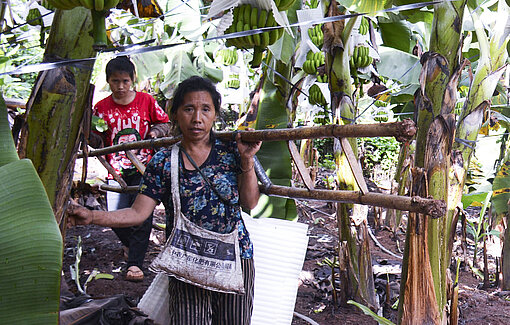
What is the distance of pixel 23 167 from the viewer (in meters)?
0.79

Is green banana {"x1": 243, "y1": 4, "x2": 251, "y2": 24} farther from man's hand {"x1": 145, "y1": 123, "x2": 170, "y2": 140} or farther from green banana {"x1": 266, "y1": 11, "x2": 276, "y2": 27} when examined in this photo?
man's hand {"x1": 145, "y1": 123, "x2": 170, "y2": 140}

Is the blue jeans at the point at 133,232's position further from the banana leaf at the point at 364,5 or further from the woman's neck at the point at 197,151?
the banana leaf at the point at 364,5

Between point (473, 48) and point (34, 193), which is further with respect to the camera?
point (473, 48)

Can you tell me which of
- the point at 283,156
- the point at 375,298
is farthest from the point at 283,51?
the point at 375,298

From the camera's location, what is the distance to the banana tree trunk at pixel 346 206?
271 centimetres

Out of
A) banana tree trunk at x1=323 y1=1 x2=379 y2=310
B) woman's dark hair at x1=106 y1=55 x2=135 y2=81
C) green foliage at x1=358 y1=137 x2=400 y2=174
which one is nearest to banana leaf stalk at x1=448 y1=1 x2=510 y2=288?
banana tree trunk at x1=323 y1=1 x2=379 y2=310

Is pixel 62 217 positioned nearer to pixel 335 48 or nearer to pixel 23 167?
pixel 23 167

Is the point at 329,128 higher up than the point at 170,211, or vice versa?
the point at 329,128

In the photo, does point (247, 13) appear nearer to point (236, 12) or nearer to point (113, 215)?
point (236, 12)

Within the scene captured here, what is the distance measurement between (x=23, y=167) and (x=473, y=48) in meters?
4.04

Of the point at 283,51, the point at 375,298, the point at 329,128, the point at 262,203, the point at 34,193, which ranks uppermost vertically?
the point at 283,51

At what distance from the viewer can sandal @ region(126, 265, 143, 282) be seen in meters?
3.06

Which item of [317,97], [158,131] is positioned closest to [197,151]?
[158,131]

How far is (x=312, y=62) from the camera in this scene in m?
3.76
